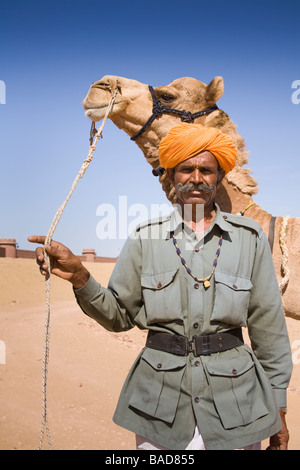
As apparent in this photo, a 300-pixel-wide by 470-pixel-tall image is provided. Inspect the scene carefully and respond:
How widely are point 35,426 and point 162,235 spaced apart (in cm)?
365

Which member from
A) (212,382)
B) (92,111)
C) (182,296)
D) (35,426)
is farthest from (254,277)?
(35,426)

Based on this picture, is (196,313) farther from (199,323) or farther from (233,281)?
→ (233,281)

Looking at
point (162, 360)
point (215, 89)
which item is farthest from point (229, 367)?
point (215, 89)

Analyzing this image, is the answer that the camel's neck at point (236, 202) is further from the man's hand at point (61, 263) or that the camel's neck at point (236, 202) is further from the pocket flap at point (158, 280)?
the man's hand at point (61, 263)

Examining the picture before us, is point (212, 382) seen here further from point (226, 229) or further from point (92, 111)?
point (92, 111)

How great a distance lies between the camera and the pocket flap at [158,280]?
208 centimetres

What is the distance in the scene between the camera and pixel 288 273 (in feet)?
12.3

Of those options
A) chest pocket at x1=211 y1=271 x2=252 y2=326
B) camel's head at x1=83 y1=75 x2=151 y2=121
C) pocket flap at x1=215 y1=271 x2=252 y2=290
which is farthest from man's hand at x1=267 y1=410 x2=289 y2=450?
camel's head at x1=83 y1=75 x2=151 y2=121

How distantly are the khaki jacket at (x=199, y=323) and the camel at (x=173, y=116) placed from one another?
1750mm

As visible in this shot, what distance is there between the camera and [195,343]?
2008 mm

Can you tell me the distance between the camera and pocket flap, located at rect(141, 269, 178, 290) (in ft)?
6.84

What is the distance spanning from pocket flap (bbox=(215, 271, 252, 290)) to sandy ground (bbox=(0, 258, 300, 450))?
3.04 metres

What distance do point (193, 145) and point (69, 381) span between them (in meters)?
5.18

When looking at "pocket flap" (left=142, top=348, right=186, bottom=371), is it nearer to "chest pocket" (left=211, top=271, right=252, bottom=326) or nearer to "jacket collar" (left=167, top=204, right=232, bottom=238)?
"chest pocket" (left=211, top=271, right=252, bottom=326)
